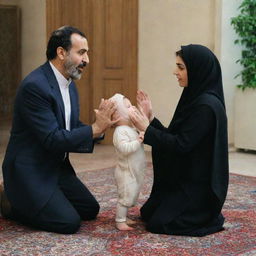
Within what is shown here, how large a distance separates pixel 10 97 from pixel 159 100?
10.6 ft

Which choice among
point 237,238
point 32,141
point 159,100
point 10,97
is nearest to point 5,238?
point 32,141

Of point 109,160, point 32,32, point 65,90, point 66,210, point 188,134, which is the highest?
point 32,32

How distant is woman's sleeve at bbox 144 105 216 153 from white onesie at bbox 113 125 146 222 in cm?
10

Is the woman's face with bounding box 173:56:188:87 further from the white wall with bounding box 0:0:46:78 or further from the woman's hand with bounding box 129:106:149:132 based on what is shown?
the white wall with bounding box 0:0:46:78

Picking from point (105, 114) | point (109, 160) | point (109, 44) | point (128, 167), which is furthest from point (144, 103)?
point (109, 44)

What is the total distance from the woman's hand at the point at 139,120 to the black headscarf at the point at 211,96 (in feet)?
0.68

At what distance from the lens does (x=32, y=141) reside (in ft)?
12.5

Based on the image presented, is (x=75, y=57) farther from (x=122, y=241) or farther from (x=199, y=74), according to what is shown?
(x=122, y=241)

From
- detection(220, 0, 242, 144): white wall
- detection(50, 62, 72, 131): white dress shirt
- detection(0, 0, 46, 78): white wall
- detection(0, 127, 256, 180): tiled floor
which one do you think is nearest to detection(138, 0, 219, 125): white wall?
detection(220, 0, 242, 144): white wall

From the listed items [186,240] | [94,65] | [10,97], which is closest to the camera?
[186,240]

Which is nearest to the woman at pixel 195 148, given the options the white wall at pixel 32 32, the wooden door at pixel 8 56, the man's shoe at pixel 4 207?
the man's shoe at pixel 4 207

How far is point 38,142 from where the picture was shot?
3789mm

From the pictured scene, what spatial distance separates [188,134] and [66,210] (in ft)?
2.97

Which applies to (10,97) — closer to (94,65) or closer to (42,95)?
(94,65)
